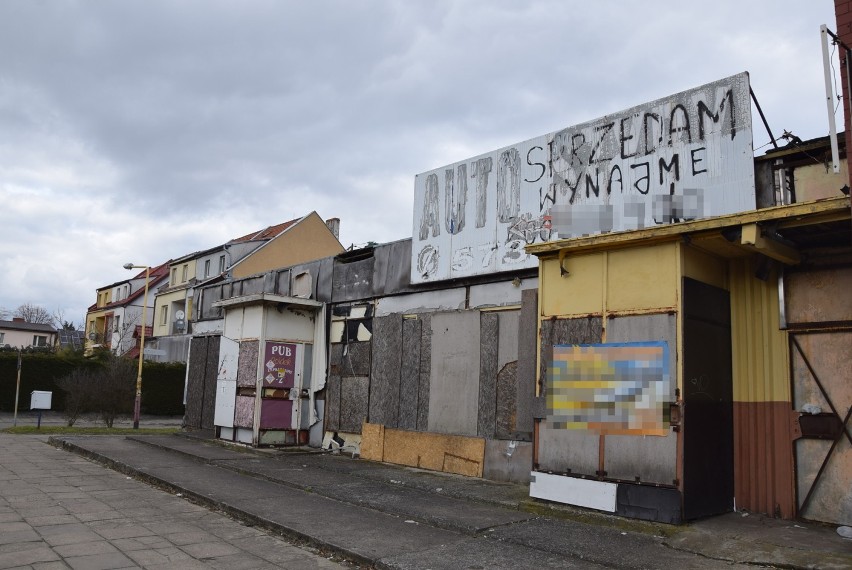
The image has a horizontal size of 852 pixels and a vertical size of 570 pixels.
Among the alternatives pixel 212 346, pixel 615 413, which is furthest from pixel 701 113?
pixel 212 346

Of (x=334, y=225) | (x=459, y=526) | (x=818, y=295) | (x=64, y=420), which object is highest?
(x=334, y=225)

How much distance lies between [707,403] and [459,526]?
332 centimetres

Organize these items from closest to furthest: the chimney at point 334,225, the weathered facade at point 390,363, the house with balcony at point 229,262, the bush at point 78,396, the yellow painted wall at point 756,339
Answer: the yellow painted wall at point 756,339 < the weathered facade at point 390,363 < the bush at point 78,396 < the house with balcony at point 229,262 < the chimney at point 334,225

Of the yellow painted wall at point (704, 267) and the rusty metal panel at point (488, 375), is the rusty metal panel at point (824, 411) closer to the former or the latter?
the yellow painted wall at point (704, 267)

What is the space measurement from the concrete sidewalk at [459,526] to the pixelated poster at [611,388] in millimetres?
1093

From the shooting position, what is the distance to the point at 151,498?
372 inches

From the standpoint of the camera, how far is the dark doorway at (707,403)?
7.31 m

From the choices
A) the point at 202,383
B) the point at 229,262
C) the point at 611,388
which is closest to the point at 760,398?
the point at 611,388

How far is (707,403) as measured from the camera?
7668 mm

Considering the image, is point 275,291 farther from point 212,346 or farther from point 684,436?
point 684,436

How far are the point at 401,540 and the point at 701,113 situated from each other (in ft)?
22.3

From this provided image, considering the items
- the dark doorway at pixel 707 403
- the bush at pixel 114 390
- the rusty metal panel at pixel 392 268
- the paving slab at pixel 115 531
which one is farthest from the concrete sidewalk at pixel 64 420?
the dark doorway at pixel 707 403

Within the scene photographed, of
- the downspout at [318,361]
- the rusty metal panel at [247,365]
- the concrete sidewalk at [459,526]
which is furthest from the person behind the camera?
the downspout at [318,361]

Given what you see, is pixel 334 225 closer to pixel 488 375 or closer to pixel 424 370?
pixel 424 370
